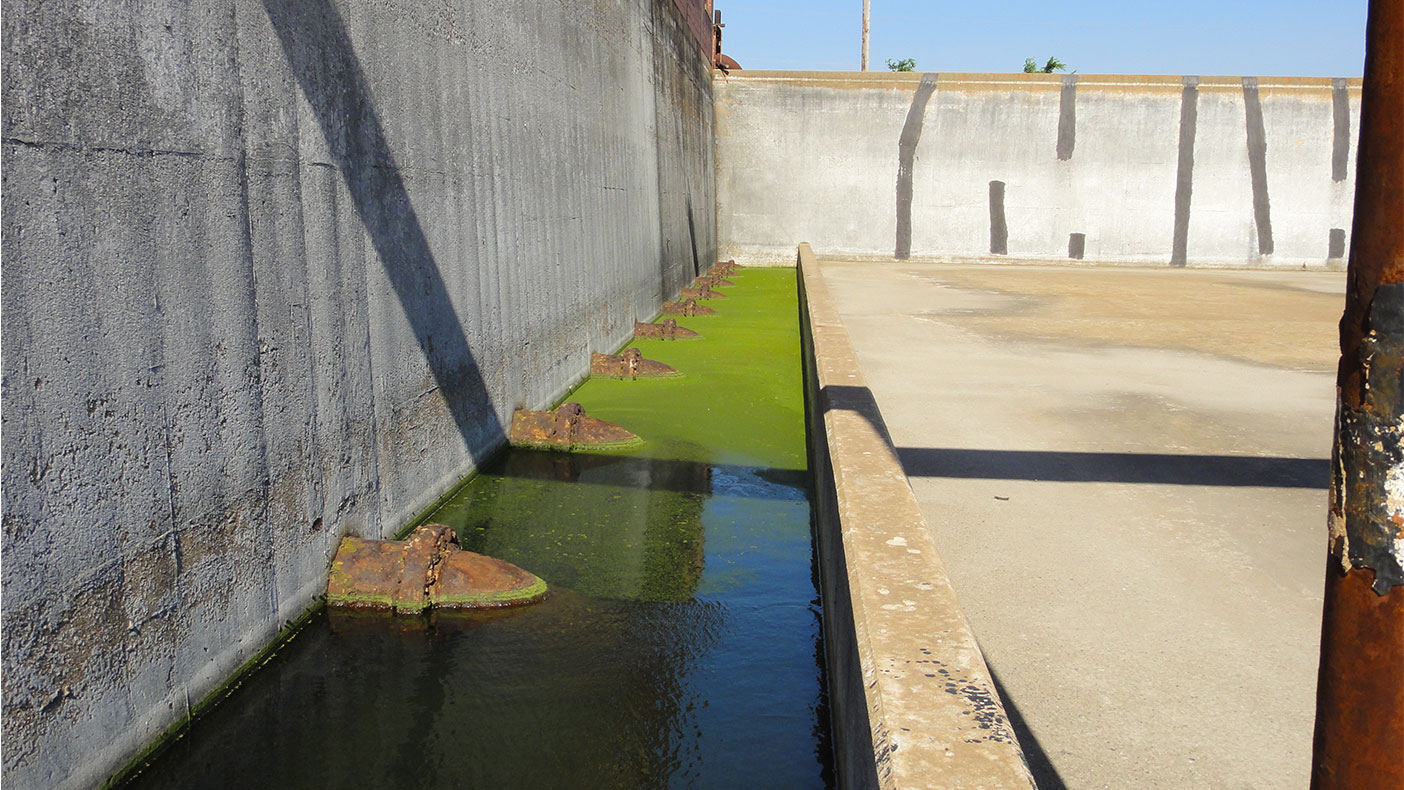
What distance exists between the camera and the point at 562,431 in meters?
5.86

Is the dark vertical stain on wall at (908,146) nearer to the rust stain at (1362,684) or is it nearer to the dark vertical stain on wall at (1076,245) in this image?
the dark vertical stain on wall at (1076,245)

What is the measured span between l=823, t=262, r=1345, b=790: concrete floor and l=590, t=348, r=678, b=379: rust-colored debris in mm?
1746

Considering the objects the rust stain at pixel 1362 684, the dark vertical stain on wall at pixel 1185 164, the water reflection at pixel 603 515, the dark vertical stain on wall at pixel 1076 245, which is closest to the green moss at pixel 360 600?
the water reflection at pixel 603 515

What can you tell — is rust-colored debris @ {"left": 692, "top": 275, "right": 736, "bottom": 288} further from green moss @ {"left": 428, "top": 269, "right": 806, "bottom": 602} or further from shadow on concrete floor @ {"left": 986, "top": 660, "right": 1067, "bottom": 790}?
shadow on concrete floor @ {"left": 986, "top": 660, "right": 1067, "bottom": 790}

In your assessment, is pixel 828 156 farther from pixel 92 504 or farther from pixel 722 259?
pixel 92 504

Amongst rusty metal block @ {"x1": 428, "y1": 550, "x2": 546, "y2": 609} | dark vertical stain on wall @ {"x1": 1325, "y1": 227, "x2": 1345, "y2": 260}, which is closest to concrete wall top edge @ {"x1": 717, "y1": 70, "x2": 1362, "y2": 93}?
dark vertical stain on wall @ {"x1": 1325, "y1": 227, "x2": 1345, "y2": 260}

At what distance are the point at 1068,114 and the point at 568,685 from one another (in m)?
22.2

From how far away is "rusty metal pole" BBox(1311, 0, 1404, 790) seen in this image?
1.19 metres

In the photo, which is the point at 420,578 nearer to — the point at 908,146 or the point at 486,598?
the point at 486,598

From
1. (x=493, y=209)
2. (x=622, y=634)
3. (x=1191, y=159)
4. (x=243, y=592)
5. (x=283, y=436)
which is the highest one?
(x=1191, y=159)

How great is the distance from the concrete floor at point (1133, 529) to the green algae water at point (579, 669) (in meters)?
0.65

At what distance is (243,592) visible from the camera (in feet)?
9.97

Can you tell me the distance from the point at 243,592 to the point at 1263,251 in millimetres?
24275

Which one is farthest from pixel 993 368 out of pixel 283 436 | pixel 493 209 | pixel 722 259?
pixel 722 259
